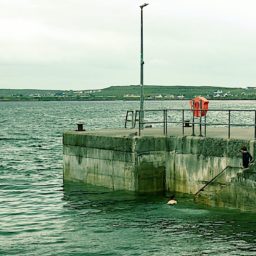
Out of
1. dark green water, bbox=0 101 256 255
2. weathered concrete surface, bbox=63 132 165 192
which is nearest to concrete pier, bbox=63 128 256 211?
weathered concrete surface, bbox=63 132 165 192

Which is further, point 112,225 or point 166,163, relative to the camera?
point 166,163

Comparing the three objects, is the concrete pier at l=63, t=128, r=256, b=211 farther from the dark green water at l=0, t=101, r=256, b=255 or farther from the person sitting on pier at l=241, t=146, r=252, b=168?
the dark green water at l=0, t=101, r=256, b=255

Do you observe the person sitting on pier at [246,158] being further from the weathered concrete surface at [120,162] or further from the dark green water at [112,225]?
the weathered concrete surface at [120,162]

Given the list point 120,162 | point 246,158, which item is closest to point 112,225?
point 120,162

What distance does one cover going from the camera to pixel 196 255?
49.7 ft

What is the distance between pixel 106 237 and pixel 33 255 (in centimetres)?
227

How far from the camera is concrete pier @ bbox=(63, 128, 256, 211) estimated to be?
19156 mm

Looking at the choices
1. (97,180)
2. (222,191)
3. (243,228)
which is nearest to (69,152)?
(97,180)

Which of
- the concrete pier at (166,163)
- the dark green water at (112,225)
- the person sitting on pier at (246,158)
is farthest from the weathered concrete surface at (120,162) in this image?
the person sitting on pier at (246,158)

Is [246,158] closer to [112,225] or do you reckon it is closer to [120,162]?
[112,225]

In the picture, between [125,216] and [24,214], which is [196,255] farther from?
[24,214]

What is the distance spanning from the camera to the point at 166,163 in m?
21.9

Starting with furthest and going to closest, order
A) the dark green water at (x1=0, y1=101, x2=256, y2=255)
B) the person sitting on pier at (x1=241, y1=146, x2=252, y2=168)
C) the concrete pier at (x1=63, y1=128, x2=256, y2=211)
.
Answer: the concrete pier at (x1=63, y1=128, x2=256, y2=211) → the person sitting on pier at (x1=241, y1=146, x2=252, y2=168) → the dark green water at (x1=0, y1=101, x2=256, y2=255)

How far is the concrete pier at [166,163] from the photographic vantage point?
19.2 metres
